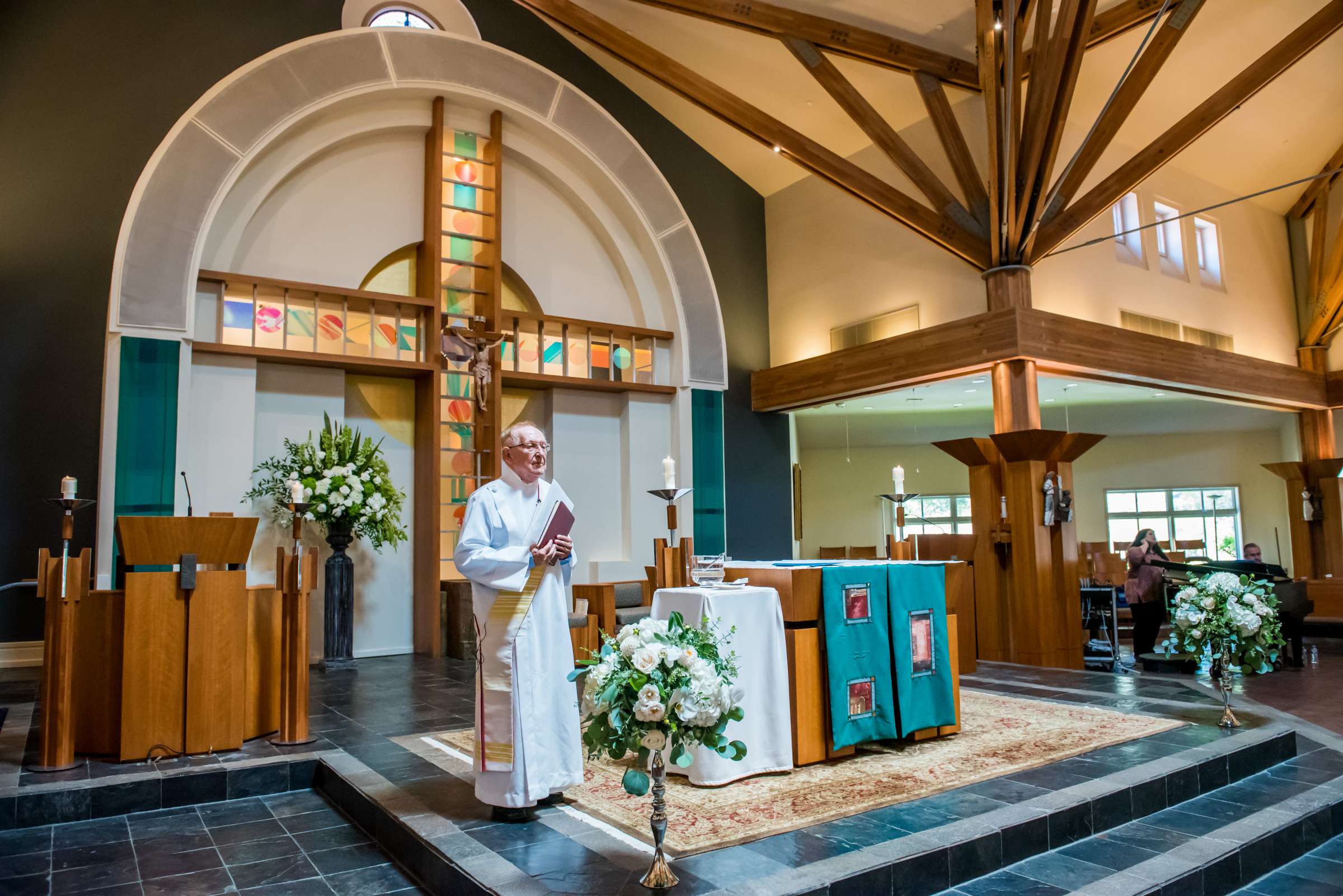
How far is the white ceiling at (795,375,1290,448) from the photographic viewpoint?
10984 mm

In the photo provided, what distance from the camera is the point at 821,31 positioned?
28.1 feet

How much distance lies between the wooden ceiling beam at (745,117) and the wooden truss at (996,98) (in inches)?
0.5


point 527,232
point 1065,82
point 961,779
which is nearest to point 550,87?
point 527,232

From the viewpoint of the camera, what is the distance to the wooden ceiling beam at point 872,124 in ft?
28.1

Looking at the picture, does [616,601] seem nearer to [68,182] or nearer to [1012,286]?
[1012,286]

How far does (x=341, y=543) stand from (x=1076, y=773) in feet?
19.6

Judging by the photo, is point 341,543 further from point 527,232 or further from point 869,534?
point 869,534

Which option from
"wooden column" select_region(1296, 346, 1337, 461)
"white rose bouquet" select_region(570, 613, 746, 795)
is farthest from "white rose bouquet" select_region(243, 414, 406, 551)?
"wooden column" select_region(1296, 346, 1337, 461)

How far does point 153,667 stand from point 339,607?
11.2ft

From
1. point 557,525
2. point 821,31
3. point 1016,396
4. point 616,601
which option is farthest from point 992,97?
point 557,525

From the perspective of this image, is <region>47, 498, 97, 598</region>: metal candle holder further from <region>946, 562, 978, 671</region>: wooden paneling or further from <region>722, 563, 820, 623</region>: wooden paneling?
<region>946, 562, 978, 671</region>: wooden paneling

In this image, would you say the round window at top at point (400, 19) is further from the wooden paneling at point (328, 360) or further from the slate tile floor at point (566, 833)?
the slate tile floor at point (566, 833)

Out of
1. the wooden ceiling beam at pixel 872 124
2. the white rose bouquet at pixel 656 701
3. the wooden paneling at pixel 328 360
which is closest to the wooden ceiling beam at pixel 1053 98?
the wooden ceiling beam at pixel 872 124

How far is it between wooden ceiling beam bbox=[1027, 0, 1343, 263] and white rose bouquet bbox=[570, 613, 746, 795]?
6882 millimetres
